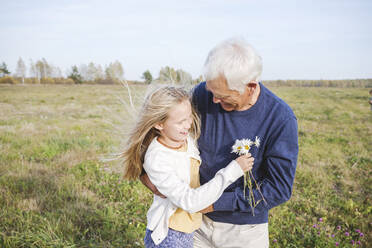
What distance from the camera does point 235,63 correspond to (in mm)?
1767

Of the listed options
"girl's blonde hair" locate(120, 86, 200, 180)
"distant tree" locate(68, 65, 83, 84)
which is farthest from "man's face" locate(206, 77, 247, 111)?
"distant tree" locate(68, 65, 83, 84)

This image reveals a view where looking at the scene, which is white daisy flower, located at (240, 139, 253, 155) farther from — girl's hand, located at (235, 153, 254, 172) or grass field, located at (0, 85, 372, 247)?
grass field, located at (0, 85, 372, 247)

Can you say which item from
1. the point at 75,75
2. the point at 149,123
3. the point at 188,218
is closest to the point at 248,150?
the point at 188,218

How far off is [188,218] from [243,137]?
781 millimetres

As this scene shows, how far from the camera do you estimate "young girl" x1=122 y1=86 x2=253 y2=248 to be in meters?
1.86

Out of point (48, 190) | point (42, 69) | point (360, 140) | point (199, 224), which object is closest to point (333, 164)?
point (360, 140)

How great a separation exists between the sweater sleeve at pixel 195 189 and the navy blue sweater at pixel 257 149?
201 millimetres

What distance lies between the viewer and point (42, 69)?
3757 inches

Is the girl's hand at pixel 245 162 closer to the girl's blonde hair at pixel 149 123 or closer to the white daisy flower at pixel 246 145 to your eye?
the white daisy flower at pixel 246 145

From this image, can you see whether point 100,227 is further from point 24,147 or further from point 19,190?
point 24,147

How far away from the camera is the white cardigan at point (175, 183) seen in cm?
184

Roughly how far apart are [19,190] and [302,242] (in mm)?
4568

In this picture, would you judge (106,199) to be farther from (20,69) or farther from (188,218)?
(20,69)

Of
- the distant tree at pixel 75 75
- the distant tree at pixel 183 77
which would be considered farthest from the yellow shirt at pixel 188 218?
the distant tree at pixel 75 75
